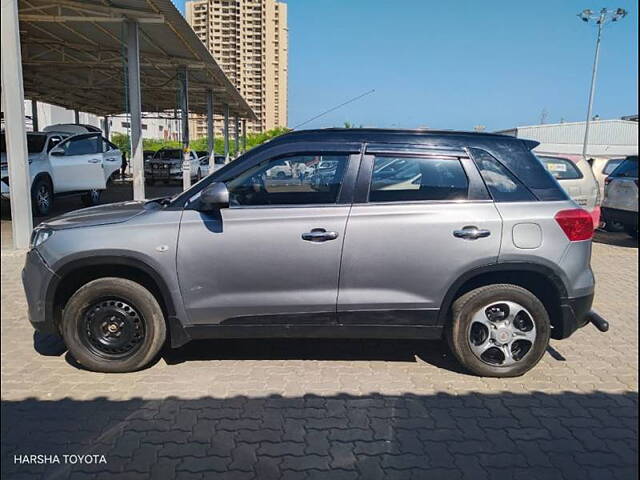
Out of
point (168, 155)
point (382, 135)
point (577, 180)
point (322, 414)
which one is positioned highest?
point (168, 155)

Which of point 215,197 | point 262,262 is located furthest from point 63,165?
point 262,262

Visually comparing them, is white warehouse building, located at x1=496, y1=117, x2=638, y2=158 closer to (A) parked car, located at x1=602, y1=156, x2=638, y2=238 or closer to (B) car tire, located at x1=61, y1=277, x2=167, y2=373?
(A) parked car, located at x1=602, y1=156, x2=638, y2=238

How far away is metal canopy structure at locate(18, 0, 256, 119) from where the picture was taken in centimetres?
1000

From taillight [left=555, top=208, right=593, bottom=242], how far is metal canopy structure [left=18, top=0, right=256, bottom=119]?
8.69m

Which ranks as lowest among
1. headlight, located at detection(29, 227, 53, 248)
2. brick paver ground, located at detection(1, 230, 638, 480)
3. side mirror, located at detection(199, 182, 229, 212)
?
brick paver ground, located at detection(1, 230, 638, 480)

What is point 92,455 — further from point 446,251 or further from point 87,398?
point 446,251

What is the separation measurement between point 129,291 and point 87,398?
775 millimetres

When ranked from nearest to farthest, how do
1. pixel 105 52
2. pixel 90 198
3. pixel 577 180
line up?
1. pixel 577 180
2. pixel 90 198
3. pixel 105 52

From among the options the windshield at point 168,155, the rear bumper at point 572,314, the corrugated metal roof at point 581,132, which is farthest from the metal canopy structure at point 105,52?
the corrugated metal roof at point 581,132

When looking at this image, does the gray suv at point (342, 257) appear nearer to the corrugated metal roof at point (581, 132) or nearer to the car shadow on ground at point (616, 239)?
the car shadow on ground at point (616, 239)

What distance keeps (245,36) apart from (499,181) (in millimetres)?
15641

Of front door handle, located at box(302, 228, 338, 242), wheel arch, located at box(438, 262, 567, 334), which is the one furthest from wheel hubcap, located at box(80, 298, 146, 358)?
wheel arch, located at box(438, 262, 567, 334)

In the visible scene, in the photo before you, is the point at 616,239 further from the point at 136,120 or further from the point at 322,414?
the point at 136,120

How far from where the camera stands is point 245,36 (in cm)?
1703
